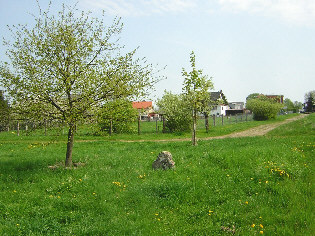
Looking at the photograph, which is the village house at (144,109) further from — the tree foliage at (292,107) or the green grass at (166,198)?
the tree foliage at (292,107)

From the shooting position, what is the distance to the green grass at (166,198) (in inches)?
276

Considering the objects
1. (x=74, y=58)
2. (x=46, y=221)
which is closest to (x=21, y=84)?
(x=74, y=58)

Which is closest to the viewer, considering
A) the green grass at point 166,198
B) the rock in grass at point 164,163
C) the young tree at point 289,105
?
the green grass at point 166,198

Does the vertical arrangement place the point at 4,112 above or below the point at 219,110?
below

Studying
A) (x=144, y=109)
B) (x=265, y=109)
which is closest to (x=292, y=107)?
(x=265, y=109)

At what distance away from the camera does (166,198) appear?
28.3ft

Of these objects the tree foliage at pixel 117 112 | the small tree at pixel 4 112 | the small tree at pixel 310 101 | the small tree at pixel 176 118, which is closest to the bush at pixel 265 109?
the small tree at pixel 176 118

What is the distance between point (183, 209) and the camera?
802cm

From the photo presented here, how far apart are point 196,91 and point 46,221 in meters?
14.8

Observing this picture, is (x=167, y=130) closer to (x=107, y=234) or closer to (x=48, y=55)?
(x=48, y=55)

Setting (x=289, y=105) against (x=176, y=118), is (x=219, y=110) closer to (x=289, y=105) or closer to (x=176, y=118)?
(x=289, y=105)

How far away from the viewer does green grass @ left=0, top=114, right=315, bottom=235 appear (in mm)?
7005

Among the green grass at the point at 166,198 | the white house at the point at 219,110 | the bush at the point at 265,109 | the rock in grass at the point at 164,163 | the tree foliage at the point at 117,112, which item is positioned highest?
the white house at the point at 219,110

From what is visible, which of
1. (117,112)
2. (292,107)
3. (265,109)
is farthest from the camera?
(292,107)
